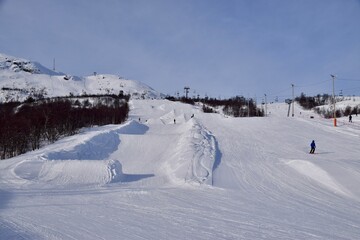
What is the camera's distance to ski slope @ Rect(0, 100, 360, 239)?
8.34m

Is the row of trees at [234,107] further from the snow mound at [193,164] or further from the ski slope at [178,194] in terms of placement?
the ski slope at [178,194]

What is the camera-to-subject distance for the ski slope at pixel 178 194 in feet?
27.3

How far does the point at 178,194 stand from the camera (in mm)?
13016

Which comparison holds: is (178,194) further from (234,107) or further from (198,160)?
(234,107)

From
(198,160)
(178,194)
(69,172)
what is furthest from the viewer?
(198,160)

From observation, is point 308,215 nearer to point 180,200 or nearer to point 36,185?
point 180,200

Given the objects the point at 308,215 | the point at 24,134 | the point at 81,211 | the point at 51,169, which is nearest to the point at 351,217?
the point at 308,215

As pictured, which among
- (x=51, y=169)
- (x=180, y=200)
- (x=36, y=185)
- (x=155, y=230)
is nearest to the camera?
(x=155, y=230)

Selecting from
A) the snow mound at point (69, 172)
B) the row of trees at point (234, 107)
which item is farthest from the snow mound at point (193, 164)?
the row of trees at point (234, 107)

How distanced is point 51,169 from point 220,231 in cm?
952

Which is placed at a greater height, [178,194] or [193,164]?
[193,164]

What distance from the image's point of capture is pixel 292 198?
548 inches

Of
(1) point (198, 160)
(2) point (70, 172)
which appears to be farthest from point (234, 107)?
(2) point (70, 172)

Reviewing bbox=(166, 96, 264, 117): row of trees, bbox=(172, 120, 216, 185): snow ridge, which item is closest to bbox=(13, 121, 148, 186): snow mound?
bbox=(172, 120, 216, 185): snow ridge
